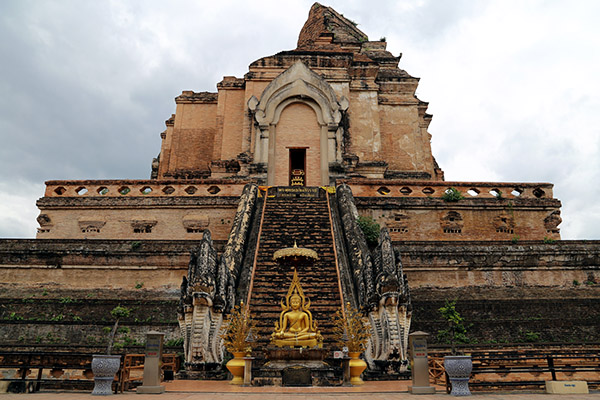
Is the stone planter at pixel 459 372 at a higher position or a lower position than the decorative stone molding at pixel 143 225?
lower

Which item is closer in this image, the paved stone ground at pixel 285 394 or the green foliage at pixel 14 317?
the paved stone ground at pixel 285 394

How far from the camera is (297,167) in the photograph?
23.4 m

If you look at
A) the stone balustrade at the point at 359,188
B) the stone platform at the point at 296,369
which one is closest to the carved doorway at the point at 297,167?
the stone balustrade at the point at 359,188

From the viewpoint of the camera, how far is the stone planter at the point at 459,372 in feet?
25.6

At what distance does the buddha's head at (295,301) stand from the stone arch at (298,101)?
11.2 meters

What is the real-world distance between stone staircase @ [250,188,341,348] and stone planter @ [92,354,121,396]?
3544mm

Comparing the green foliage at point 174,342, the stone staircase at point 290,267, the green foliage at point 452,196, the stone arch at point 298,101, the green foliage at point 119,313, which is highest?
the stone arch at point 298,101

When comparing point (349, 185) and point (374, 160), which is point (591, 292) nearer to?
point (349, 185)

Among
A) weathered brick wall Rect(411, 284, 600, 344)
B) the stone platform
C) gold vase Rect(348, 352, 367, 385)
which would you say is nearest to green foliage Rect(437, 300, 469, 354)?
weathered brick wall Rect(411, 284, 600, 344)

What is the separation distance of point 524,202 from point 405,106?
988cm

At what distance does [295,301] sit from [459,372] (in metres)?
3.77

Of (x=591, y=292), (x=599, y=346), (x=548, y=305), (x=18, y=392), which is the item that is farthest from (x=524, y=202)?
(x=18, y=392)

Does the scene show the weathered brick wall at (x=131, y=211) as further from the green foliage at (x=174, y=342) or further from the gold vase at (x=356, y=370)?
the gold vase at (x=356, y=370)

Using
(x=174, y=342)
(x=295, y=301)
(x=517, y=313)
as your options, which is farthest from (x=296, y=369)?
(x=517, y=313)
